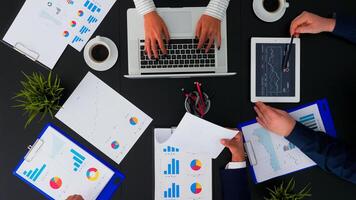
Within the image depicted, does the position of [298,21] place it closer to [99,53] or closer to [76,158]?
[99,53]

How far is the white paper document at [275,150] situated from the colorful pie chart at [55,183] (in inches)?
25.8

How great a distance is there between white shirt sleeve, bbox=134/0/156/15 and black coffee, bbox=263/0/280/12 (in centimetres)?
38

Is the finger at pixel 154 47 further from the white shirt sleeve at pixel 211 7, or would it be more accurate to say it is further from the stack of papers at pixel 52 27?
the stack of papers at pixel 52 27

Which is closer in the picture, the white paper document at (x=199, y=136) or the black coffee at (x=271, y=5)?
the white paper document at (x=199, y=136)

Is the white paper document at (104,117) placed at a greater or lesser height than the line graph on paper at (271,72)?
lesser

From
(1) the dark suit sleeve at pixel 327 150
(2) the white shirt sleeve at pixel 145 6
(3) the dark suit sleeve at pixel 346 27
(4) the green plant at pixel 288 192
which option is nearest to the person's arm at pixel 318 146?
(1) the dark suit sleeve at pixel 327 150

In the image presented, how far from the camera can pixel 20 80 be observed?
3.74ft

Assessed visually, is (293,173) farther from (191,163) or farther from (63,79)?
(63,79)

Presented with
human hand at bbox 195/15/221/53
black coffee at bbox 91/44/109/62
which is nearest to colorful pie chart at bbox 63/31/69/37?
black coffee at bbox 91/44/109/62

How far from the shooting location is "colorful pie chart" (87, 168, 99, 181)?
114 cm

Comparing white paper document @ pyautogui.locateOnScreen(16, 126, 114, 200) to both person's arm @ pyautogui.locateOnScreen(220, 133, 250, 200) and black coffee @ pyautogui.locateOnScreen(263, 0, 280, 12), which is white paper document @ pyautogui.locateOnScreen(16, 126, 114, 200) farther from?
black coffee @ pyautogui.locateOnScreen(263, 0, 280, 12)

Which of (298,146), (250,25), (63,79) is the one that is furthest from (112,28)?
(298,146)

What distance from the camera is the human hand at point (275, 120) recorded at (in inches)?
43.0

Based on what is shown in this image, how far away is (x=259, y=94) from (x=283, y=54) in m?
0.16
